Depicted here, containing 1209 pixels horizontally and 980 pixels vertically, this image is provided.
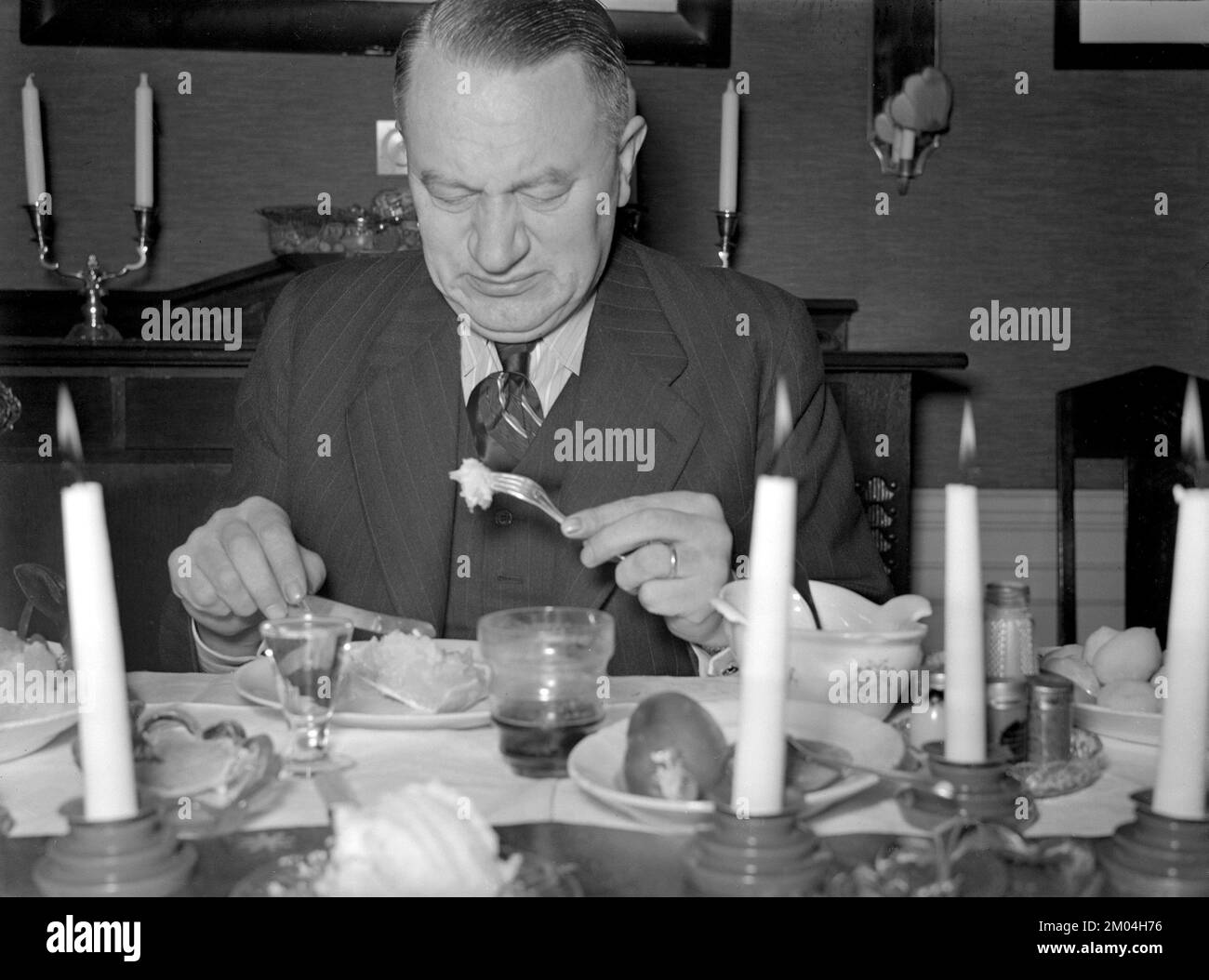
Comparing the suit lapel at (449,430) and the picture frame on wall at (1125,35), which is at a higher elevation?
the picture frame on wall at (1125,35)

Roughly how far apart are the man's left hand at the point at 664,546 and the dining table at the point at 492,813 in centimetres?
19

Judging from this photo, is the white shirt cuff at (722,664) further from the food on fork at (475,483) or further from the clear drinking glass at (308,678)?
the clear drinking glass at (308,678)

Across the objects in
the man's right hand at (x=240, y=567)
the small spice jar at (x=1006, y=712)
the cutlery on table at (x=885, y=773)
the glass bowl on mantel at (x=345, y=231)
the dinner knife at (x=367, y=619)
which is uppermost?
the glass bowl on mantel at (x=345, y=231)

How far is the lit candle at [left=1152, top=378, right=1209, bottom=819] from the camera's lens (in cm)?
62

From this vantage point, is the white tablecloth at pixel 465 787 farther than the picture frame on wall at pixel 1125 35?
No

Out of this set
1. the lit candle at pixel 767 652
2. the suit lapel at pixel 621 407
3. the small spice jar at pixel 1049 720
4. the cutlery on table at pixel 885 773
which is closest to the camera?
the lit candle at pixel 767 652

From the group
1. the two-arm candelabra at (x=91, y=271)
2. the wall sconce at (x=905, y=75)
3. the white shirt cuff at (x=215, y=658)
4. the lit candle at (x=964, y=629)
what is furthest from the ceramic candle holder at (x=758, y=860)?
the wall sconce at (x=905, y=75)

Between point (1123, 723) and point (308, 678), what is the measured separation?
0.60 metres

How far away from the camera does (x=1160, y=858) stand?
63 centimetres

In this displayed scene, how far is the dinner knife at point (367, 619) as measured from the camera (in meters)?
1.08

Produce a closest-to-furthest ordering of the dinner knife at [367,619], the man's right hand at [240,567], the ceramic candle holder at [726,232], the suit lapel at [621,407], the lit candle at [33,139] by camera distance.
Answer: the dinner knife at [367,619]
the man's right hand at [240,567]
the suit lapel at [621,407]
the lit candle at [33,139]
the ceramic candle holder at [726,232]

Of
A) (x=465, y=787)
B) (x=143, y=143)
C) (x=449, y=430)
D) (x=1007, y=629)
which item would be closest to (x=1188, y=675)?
(x=1007, y=629)
